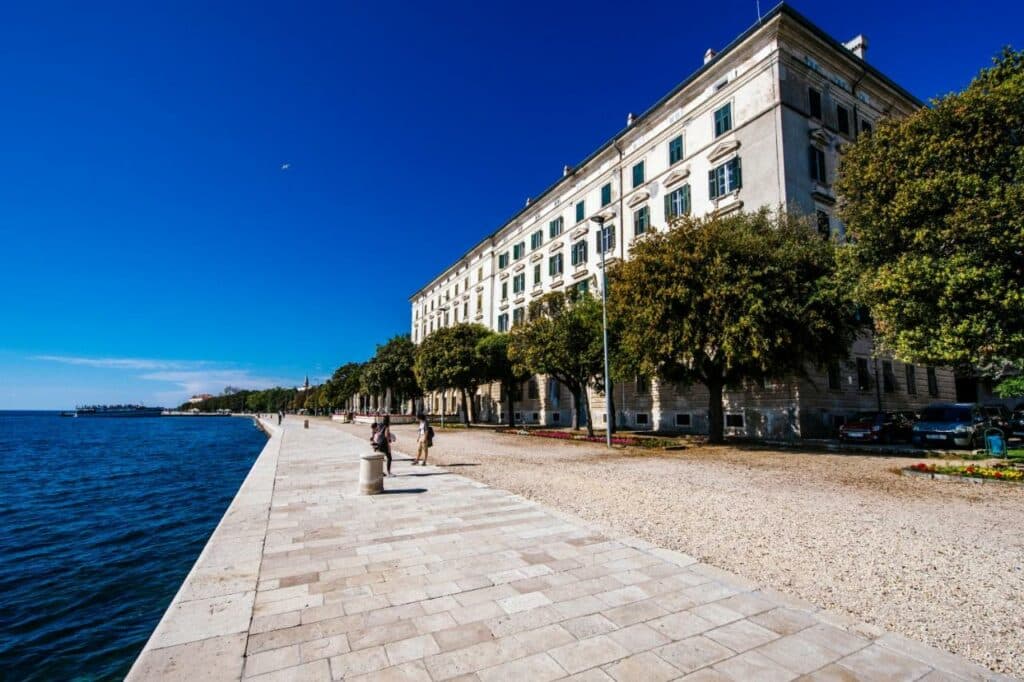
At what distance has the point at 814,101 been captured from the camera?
2614cm

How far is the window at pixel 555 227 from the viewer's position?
4091 centimetres

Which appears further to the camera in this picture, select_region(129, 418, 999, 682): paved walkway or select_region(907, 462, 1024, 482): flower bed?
select_region(907, 462, 1024, 482): flower bed

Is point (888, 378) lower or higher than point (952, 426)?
higher

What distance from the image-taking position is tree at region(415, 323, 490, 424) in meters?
39.3

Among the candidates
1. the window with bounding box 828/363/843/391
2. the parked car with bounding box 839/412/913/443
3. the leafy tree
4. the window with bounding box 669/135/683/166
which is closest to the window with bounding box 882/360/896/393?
the window with bounding box 828/363/843/391

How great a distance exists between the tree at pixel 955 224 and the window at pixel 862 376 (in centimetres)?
1277

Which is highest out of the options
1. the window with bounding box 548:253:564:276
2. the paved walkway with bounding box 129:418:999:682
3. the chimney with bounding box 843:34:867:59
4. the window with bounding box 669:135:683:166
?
the chimney with bounding box 843:34:867:59

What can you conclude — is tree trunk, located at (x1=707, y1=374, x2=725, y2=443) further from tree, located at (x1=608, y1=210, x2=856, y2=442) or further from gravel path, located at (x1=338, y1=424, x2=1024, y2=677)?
gravel path, located at (x1=338, y1=424, x2=1024, y2=677)

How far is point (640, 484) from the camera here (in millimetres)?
11766

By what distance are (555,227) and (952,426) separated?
1145 inches

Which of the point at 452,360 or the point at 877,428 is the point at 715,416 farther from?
the point at 452,360

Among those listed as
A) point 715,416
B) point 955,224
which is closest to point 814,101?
point 955,224

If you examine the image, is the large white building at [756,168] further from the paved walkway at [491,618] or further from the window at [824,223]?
the paved walkway at [491,618]

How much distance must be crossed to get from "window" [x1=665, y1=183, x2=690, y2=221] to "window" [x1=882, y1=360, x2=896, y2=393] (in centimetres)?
1362
